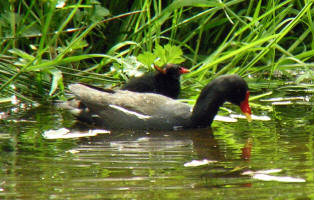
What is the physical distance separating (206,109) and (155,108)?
14.3 inches

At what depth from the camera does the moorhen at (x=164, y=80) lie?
6.46m

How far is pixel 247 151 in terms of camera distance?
457 centimetres

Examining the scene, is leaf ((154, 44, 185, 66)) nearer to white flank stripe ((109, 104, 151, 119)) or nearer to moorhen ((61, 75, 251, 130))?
moorhen ((61, 75, 251, 130))

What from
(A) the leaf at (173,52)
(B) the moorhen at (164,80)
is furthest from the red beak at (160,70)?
(A) the leaf at (173,52)

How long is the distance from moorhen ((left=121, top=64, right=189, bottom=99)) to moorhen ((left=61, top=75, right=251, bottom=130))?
66 centimetres

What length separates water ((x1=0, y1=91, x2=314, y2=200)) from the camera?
3.55 meters

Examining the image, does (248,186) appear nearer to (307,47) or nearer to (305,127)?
(305,127)

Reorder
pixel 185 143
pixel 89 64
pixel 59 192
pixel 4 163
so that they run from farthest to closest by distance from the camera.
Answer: pixel 89 64 < pixel 185 143 < pixel 4 163 < pixel 59 192

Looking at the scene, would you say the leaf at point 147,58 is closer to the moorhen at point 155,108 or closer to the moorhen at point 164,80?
the moorhen at point 164,80

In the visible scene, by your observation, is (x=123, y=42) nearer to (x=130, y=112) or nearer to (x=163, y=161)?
(x=130, y=112)

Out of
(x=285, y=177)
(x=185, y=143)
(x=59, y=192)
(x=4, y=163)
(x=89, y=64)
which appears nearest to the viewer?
(x=59, y=192)

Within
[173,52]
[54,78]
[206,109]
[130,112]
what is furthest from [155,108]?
[173,52]

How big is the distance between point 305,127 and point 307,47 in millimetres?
2699

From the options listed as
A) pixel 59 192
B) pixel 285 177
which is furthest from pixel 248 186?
pixel 59 192
